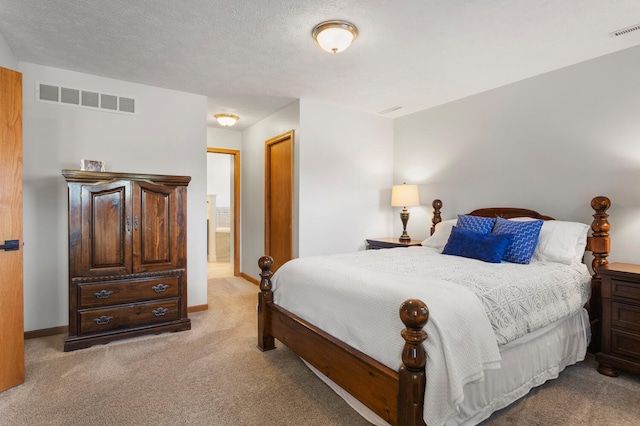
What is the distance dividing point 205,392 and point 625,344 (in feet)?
9.30

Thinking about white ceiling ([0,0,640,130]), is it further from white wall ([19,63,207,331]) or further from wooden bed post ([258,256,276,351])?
wooden bed post ([258,256,276,351])

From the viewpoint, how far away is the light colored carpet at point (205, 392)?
191cm

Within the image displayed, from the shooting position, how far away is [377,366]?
5.45 ft

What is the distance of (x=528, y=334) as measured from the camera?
81.0 inches

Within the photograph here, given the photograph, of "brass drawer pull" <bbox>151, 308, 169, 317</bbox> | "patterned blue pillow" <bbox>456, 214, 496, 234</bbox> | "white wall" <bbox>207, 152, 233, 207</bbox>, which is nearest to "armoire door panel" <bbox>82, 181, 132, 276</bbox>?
"brass drawer pull" <bbox>151, 308, 169, 317</bbox>

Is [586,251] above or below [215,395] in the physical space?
above

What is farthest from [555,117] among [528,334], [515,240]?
[528,334]

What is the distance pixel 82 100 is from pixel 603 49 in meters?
4.63

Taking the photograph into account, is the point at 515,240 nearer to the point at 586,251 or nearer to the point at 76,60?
the point at 586,251

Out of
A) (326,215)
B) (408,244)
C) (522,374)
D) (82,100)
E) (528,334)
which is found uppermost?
(82,100)

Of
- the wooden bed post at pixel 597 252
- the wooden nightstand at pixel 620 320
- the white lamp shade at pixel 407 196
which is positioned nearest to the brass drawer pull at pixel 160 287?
the white lamp shade at pixel 407 196

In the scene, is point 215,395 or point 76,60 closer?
point 215,395

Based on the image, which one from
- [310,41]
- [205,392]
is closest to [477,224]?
[310,41]

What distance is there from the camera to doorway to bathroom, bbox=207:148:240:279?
5.70m
